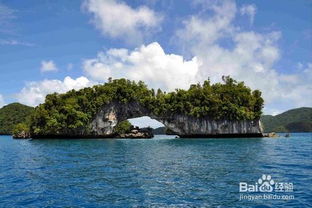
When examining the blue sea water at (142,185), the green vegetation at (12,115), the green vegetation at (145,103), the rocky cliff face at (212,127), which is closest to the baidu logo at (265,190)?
the blue sea water at (142,185)

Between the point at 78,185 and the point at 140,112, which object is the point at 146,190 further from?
the point at 140,112

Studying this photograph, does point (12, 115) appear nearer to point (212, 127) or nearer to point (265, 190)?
point (212, 127)

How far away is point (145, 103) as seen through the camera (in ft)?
273

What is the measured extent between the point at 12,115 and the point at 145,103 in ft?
358

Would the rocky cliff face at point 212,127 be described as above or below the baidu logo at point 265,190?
above

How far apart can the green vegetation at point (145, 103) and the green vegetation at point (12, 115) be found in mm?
82110

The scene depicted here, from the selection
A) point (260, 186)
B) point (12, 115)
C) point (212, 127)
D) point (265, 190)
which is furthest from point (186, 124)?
point (12, 115)

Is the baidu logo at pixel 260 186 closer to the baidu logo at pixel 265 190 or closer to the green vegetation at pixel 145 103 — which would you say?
the baidu logo at pixel 265 190

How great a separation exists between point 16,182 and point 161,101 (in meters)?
65.6

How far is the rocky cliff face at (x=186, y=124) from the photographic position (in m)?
84.4

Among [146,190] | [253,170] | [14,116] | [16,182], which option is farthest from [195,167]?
[14,116]

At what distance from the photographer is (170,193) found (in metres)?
14.6

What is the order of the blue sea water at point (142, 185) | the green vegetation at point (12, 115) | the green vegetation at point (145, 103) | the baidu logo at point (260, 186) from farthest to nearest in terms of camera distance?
the green vegetation at point (12, 115), the green vegetation at point (145, 103), the baidu logo at point (260, 186), the blue sea water at point (142, 185)

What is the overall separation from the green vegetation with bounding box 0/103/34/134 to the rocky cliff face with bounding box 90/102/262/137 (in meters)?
86.0
